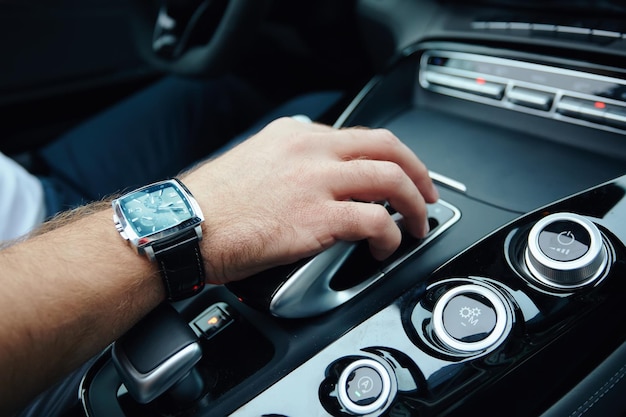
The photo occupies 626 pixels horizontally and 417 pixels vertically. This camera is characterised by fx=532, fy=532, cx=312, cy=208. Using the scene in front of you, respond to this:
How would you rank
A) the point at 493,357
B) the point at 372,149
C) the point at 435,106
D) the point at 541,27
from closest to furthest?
1. the point at 493,357
2. the point at 372,149
3. the point at 541,27
4. the point at 435,106

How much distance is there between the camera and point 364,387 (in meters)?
0.56

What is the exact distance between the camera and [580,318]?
1.95 ft

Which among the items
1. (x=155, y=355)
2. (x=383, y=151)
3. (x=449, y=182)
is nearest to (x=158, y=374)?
(x=155, y=355)

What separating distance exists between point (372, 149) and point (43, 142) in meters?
1.39

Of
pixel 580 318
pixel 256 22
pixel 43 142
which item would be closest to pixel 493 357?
pixel 580 318

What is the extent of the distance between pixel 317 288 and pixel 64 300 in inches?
11.6

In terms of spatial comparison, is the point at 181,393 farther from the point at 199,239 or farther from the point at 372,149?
the point at 372,149

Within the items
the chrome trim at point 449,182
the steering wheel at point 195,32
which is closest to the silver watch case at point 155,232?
the chrome trim at point 449,182

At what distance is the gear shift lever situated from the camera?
571 millimetres

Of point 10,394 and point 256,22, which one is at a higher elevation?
point 256,22

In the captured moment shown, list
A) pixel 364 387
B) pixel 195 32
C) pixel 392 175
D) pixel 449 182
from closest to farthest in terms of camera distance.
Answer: pixel 364 387 < pixel 392 175 < pixel 449 182 < pixel 195 32

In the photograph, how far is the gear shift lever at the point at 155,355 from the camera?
57 cm

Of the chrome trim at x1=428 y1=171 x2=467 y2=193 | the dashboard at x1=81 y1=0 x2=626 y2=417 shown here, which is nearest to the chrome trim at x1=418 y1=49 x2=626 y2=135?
the dashboard at x1=81 y1=0 x2=626 y2=417

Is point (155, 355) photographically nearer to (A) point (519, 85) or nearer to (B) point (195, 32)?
(A) point (519, 85)
